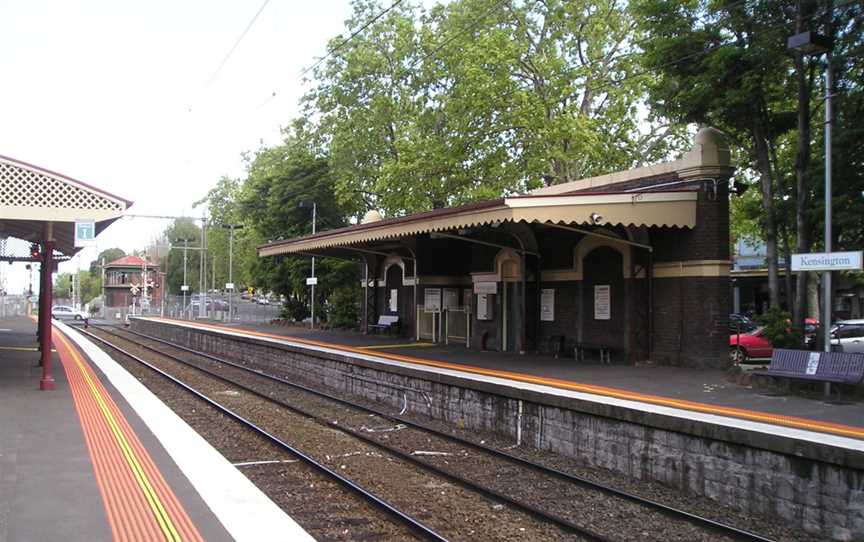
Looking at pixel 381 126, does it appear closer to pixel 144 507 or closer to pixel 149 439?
pixel 149 439

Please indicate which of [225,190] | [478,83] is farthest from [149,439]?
[225,190]

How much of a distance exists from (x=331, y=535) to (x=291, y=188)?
32.2 meters

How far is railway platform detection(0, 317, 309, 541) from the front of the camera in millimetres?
5531

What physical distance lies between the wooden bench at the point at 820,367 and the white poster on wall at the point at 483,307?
351 inches

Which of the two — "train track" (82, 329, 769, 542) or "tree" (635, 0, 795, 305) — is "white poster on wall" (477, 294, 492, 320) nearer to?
"train track" (82, 329, 769, 542)

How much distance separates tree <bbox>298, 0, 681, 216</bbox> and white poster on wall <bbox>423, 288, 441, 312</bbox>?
7.00 m

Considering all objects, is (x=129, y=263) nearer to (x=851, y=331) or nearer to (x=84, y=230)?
(x=84, y=230)

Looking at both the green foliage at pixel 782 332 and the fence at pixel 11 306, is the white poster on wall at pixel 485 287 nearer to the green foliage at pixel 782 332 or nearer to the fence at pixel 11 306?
the green foliage at pixel 782 332

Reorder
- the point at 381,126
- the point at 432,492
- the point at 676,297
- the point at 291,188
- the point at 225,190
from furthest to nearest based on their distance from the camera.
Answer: the point at 225,190, the point at 291,188, the point at 381,126, the point at 676,297, the point at 432,492

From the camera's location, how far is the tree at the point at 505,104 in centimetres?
2661

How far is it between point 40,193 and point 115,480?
763 cm

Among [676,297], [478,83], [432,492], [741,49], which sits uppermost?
[478,83]


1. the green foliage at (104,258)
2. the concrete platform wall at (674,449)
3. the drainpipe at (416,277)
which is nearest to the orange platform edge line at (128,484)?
the concrete platform wall at (674,449)

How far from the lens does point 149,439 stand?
9.02m
